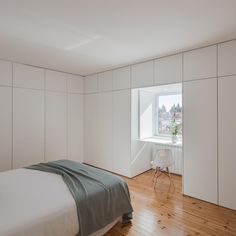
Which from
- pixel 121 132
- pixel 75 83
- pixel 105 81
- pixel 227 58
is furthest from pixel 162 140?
pixel 75 83

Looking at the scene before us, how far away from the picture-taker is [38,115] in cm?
408

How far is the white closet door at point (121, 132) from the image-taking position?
3.98 meters

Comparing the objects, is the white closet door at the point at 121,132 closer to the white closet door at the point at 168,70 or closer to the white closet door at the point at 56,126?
the white closet door at the point at 168,70

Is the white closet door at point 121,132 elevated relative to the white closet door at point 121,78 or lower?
lower

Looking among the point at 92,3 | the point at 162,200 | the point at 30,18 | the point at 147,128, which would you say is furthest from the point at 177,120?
Result: the point at 30,18

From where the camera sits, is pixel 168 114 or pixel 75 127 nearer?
pixel 168 114

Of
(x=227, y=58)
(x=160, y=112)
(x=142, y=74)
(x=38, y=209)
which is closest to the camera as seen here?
(x=38, y=209)

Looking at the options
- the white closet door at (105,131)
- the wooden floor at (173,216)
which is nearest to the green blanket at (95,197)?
the wooden floor at (173,216)

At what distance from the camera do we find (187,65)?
3.09m

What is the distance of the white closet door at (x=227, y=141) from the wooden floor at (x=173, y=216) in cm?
24

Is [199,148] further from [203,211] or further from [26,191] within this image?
[26,191]

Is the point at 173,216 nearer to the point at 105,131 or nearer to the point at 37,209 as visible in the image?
the point at 37,209

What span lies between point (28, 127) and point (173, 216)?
130 inches

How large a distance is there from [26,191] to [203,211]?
96.5 inches
